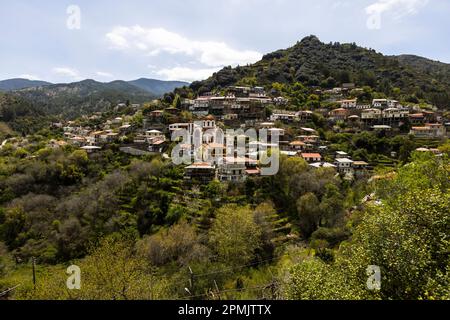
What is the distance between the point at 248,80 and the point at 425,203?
83504mm

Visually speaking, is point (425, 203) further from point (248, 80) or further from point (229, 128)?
point (248, 80)

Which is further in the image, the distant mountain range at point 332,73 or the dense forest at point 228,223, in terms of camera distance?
the distant mountain range at point 332,73

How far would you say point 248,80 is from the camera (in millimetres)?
89312

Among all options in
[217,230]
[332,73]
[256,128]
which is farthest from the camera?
[332,73]

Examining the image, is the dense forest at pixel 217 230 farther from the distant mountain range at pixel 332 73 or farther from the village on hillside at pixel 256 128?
the distant mountain range at pixel 332 73

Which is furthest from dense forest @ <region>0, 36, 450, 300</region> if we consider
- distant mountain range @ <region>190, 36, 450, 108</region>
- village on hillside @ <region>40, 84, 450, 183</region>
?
distant mountain range @ <region>190, 36, 450, 108</region>

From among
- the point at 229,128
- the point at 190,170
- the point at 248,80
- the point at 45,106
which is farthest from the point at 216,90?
the point at 45,106

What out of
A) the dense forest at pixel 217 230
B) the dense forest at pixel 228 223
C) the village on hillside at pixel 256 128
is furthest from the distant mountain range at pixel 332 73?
the dense forest at pixel 217 230

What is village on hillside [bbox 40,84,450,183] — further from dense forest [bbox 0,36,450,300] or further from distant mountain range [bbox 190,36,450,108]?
distant mountain range [bbox 190,36,450,108]

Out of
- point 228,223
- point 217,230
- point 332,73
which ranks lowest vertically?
point 217,230

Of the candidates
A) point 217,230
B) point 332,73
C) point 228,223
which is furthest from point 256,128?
point 332,73

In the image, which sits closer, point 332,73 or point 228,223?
point 228,223

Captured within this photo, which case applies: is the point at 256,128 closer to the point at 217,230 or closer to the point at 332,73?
the point at 217,230

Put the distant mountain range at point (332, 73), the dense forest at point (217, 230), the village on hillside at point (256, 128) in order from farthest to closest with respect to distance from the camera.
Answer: the distant mountain range at point (332, 73)
the village on hillside at point (256, 128)
the dense forest at point (217, 230)
